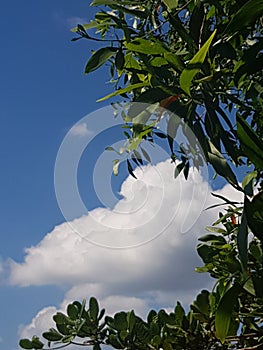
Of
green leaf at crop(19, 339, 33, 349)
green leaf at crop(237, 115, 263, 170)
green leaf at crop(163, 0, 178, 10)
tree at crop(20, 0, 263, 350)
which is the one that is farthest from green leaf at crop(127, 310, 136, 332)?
green leaf at crop(237, 115, 263, 170)

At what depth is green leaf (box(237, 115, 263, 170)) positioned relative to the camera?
2.73 feet

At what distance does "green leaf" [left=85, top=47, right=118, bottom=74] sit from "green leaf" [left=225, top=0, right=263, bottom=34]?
0.41 meters

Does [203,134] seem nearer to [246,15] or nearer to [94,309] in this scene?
[246,15]

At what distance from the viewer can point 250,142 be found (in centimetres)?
84

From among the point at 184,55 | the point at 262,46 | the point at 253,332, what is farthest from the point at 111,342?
the point at 262,46

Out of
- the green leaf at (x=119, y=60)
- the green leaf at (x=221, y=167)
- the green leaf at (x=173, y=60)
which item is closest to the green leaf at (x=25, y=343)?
the green leaf at (x=119, y=60)

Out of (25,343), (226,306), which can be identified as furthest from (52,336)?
(226,306)

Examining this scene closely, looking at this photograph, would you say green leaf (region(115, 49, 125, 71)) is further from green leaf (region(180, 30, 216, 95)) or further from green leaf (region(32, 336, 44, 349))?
green leaf (region(32, 336, 44, 349))

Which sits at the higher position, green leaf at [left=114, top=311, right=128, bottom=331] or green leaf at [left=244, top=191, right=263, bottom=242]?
green leaf at [left=114, top=311, right=128, bottom=331]

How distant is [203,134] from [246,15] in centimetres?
32

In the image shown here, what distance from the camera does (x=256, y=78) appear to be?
182 cm

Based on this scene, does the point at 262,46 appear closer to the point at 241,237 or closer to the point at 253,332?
the point at 241,237

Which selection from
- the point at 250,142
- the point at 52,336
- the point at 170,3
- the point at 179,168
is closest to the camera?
the point at 250,142

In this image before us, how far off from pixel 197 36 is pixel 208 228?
0.83 meters
